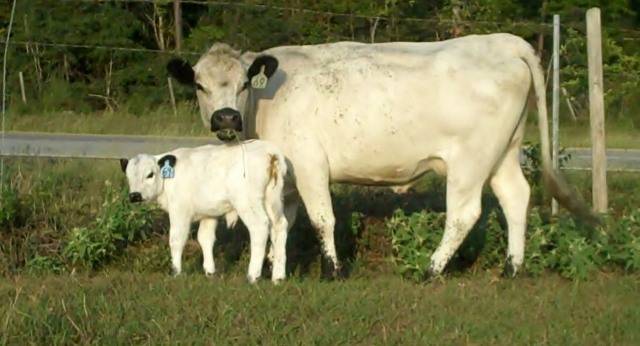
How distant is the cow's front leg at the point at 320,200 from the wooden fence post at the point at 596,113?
2.78m

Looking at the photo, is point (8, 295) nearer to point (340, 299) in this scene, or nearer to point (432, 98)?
point (340, 299)

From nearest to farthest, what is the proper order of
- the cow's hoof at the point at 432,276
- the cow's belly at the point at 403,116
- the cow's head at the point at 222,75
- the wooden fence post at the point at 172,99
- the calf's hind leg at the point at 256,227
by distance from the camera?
the calf's hind leg at the point at 256,227 < the cow's hoof at the point at 432,276 < the cow's belly at the point at 403,116 < the cow's head at the point at 222,75 < the wooden fence post at the point at 172,99

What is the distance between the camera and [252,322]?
7.57 meters

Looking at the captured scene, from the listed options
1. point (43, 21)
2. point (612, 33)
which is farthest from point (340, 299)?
point (612, 33)

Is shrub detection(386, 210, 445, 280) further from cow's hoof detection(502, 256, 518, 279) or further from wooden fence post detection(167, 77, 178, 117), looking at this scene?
wooden fence post detection(167, 77, 178, 117)

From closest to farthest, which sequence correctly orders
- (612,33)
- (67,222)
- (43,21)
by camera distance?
1. (67,222)
2. (43,21)
3. (612,33)

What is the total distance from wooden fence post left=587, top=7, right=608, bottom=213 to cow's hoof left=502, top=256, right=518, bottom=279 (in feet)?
5.51

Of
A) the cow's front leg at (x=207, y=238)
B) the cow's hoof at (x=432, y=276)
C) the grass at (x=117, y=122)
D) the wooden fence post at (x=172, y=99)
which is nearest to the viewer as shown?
the cow's hoof at (x=432, y=276)

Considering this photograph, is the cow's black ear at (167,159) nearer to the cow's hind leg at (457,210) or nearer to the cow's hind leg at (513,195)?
the cow's hind leg at (457,210)

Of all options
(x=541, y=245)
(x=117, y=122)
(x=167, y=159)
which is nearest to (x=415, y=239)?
(x=541, y=245)

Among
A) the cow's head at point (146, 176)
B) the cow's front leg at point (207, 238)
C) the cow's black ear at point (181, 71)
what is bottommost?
the cow's front leg at point (207, 238)

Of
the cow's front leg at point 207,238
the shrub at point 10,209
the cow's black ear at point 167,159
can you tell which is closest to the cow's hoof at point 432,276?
the cow's front leg at point 207,238

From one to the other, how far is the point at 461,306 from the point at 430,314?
0.41 m

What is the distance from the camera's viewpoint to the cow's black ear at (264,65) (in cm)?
1033
